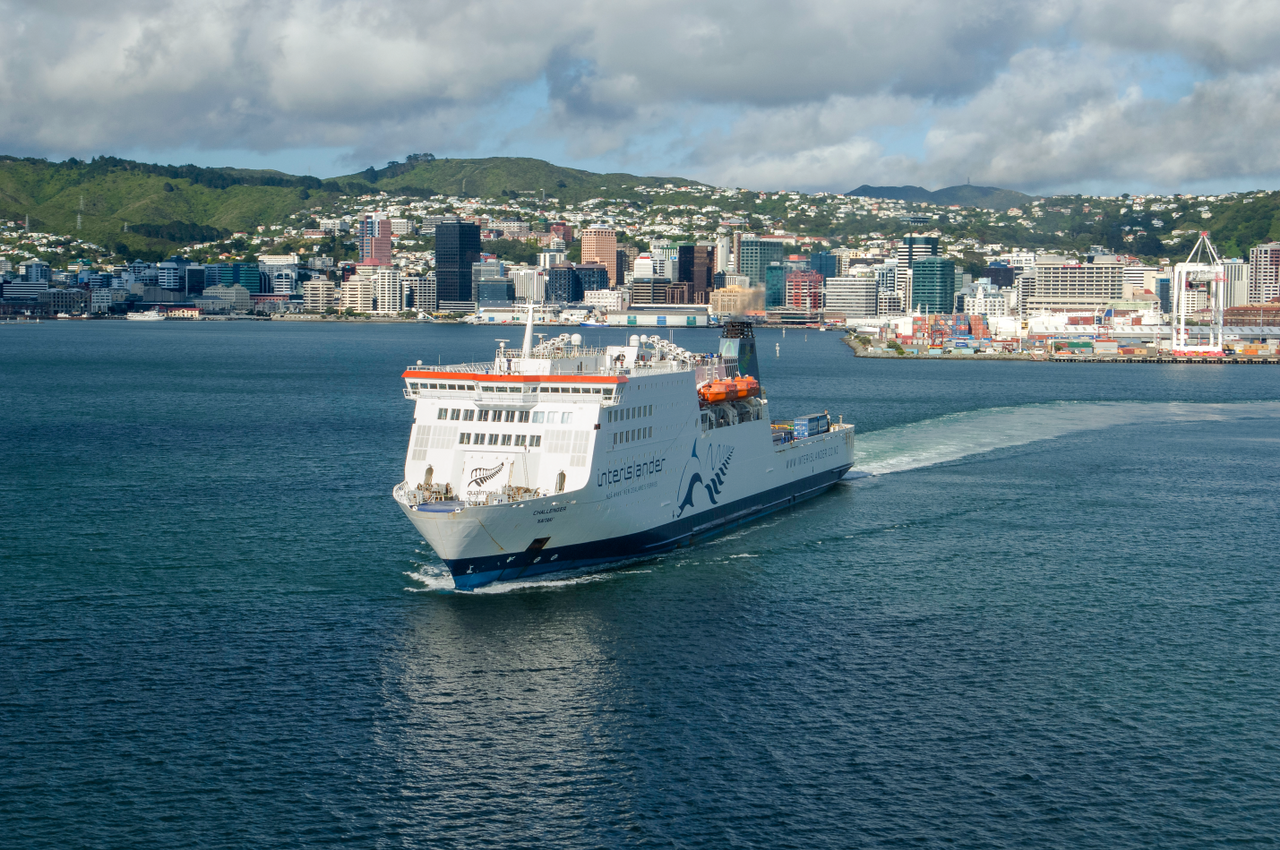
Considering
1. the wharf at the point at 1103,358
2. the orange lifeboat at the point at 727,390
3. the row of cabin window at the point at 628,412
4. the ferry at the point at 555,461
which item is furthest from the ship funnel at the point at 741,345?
the wharf at the point at 1103,358

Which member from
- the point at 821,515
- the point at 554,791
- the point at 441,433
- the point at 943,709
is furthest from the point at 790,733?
the point at 821,515

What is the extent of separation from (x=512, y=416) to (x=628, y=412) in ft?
9.77

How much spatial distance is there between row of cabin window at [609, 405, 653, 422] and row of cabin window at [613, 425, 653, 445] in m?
0.34

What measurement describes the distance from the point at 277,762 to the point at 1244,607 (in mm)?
22135

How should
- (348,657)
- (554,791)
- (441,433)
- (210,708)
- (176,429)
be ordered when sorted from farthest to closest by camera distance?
(176,429), (441,433), (348,657), (210,708), (554,791)

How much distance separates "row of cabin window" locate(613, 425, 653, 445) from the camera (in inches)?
1169

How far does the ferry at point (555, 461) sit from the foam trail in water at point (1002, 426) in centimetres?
1667

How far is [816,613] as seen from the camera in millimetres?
26906

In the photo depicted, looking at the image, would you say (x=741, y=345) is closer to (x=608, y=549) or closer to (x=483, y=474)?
(x=608, y=549)

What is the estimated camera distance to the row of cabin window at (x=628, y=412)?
29.5m

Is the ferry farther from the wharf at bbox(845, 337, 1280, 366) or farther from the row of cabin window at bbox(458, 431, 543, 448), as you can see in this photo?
the wharf at bbox(845, 337, 1280, 366)

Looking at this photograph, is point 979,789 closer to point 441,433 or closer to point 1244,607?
point 1244,607

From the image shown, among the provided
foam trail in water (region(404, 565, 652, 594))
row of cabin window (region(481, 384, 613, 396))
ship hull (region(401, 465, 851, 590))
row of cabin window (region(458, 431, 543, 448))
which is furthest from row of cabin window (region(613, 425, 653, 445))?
foam trail in water (region(404, 565, 652, 594))

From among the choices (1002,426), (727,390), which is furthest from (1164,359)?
(727,390)
